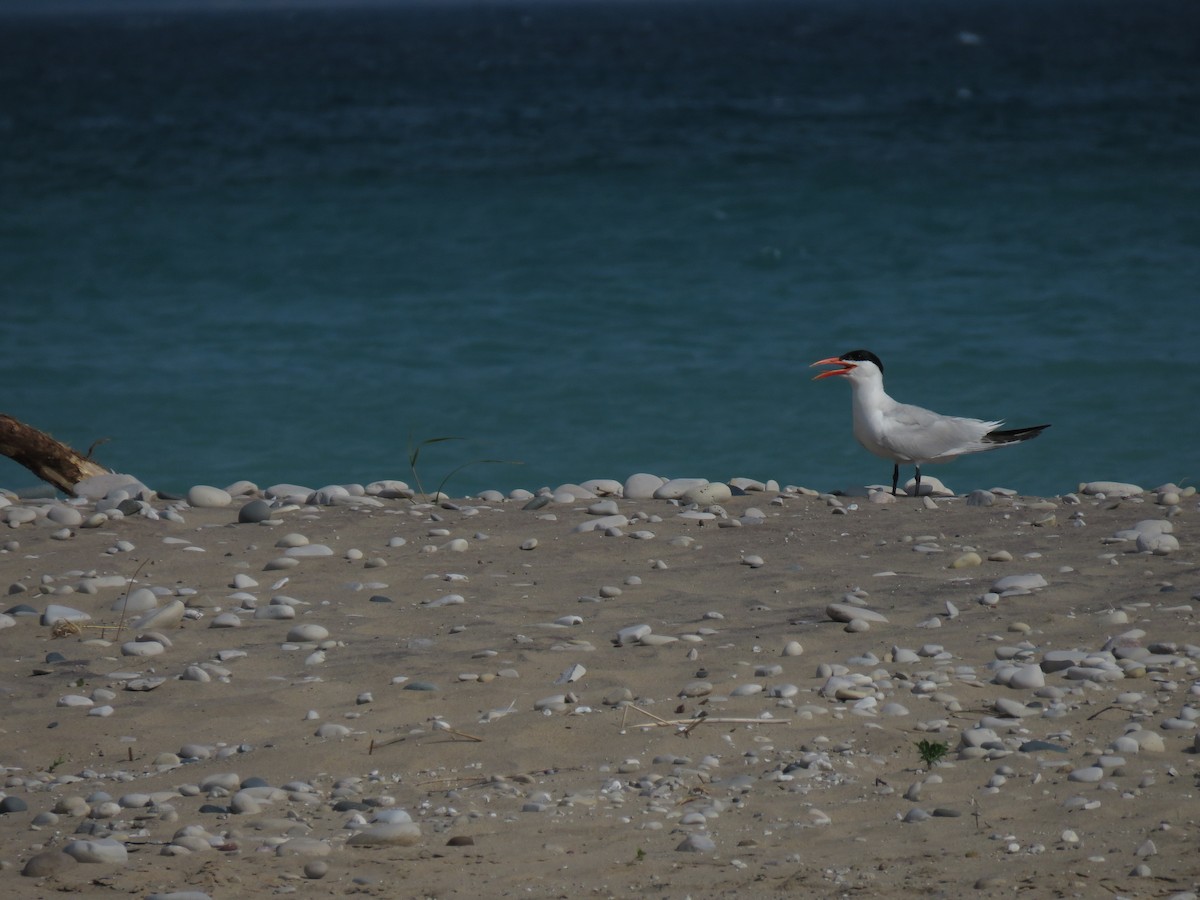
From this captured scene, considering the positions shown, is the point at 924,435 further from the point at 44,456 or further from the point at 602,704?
the point at 44,456

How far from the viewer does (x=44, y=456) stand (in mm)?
6562

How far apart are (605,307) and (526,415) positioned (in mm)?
3384

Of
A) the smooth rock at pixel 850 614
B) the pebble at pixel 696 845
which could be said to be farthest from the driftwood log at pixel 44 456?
the pebble at pixel 696 845

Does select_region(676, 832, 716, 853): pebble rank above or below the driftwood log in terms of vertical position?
above

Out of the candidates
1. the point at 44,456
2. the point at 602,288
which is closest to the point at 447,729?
the point at 44,456

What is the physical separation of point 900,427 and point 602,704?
310 cm

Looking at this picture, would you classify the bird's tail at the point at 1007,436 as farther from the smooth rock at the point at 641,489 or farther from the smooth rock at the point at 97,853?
the smooth rock at the point at 97,853

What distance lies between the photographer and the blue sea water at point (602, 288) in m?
11.0

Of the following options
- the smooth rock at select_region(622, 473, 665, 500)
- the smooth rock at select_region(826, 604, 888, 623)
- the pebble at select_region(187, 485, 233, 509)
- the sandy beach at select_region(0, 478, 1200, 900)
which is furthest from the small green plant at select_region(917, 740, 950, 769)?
the pebble at select_region(187, 485, 233, 509)

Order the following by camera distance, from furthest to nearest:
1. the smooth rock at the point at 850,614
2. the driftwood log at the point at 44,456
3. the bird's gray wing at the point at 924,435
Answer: the driftwood log at the point at 44,456 < the bird's gray wing at the point at 924,435 < the smooth rock at the point at 850,614

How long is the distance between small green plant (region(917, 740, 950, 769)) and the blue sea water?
5.88 meters

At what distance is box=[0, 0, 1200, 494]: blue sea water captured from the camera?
35.9 ft

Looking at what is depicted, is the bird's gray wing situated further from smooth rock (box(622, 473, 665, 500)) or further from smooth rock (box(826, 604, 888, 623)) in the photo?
smooth rock (box(826, 604, 888, 623))

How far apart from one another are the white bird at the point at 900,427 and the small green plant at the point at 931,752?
3.18 m
